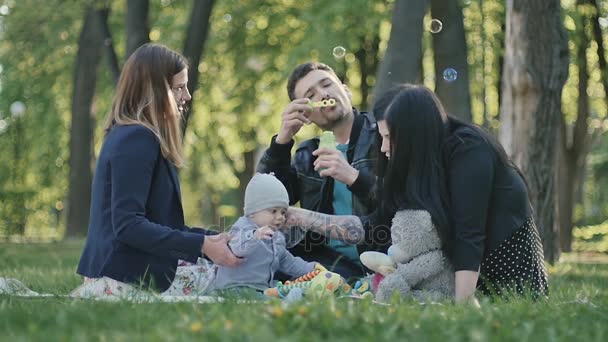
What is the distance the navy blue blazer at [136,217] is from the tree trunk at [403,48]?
12.9 ft

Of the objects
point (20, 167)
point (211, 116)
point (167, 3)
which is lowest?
point (20, 167)

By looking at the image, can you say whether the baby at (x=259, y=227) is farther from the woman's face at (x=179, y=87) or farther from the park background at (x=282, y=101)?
the park background at (x=282, y=101)

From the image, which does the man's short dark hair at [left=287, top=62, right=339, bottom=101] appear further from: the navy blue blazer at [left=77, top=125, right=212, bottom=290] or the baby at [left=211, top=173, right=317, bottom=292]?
the navy blue blazer at [left=77, top=125, right=212, bottom=290]

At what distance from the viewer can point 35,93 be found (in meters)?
21.3

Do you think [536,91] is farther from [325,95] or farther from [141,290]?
[141,290]

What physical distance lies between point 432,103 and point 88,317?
2070mm

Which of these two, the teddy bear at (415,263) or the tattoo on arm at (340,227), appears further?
the tattoo on arm at (340,227)

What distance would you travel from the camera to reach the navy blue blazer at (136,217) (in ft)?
15.6

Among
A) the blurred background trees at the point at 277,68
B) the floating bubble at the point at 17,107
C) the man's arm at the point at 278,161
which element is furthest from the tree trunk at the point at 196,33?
the floating bubble at the point at 17,107

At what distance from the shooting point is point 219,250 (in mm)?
4871

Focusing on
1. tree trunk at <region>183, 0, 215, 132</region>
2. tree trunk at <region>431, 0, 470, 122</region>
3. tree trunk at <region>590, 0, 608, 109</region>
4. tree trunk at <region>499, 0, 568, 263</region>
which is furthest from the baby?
tree trunk at <region>590, 0, 608, 109</region>

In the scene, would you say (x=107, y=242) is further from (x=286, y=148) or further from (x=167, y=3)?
(x=167, y=3)

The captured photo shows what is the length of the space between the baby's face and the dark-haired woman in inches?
26.0

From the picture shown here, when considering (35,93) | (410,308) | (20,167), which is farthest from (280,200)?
(20,167)
